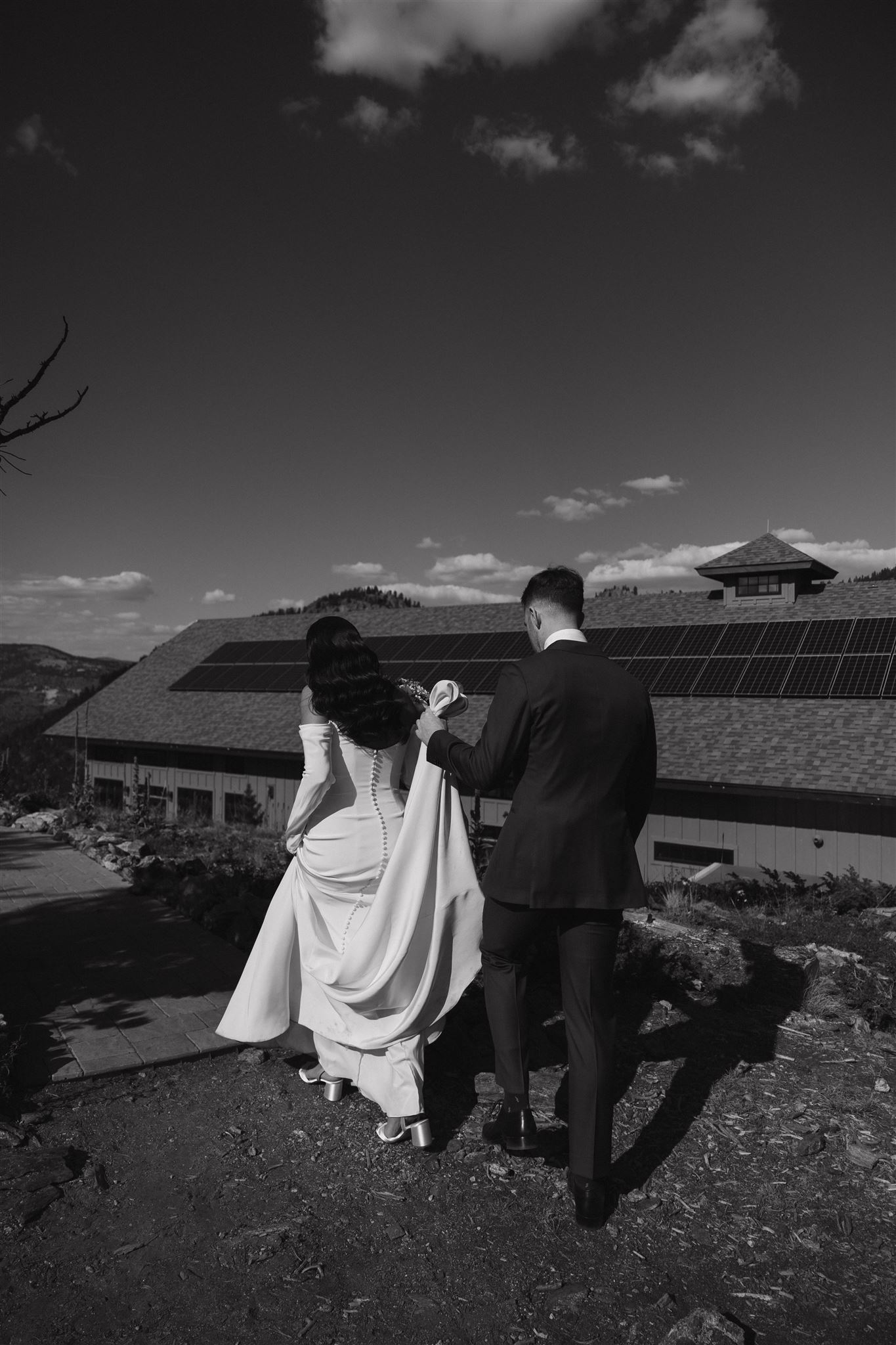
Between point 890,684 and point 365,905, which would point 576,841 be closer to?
point 365,905

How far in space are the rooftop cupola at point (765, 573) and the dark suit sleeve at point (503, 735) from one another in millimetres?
16533

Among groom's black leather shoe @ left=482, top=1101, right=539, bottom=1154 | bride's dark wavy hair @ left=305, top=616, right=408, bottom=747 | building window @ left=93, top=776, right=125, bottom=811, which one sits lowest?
building window @ left=93, top=776, right=125, bottom=811

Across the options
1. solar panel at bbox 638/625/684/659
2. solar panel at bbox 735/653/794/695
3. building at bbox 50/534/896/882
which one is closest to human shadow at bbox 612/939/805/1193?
building at bbox 50/534/896/882

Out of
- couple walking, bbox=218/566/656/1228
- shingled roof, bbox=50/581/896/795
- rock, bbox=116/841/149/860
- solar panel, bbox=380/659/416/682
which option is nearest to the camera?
couple walking, bbox=218/566/656/1228

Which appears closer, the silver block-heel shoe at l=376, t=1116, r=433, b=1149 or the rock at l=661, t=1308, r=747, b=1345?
the rock at l=661, t=1308, r=747, b=1345

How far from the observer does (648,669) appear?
17.2 m

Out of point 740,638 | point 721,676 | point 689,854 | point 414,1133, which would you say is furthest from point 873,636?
point 414,1133

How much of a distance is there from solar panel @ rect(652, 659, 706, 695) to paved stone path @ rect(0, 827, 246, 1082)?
424 inches

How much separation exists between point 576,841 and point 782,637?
1505 centimetres

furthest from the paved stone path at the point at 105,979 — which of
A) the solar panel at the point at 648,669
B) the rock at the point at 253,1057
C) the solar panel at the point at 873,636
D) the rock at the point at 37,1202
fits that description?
the solar panel at the point at 873,636

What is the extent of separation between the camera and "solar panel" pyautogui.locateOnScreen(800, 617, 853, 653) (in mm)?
15875

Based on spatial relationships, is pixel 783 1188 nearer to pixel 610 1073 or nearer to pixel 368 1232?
pixel 610 1073

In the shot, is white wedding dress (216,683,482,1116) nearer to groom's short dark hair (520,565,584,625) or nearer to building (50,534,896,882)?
groom's short dark hair (520,565,584,625)

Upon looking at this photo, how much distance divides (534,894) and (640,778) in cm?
66
